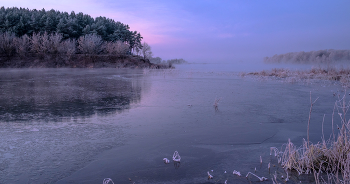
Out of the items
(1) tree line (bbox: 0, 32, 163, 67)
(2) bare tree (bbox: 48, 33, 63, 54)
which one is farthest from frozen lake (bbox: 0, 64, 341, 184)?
(2) bare tree (bbox: 48, 33, 63, 54)

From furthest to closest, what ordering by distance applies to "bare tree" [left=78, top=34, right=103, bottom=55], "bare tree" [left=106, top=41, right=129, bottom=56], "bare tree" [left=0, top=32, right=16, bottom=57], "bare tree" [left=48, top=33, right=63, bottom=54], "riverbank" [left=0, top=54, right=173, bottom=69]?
"bare tree" [left=106, top=41, right=129, bottom=56]
"bare tree" [left=78, top=34, right=103, bottom=55]
"bare tree" [left=48, top=33, right=63, bottom=54]
"bare tree" [left=0, top=32, right=16, bottom=57]
"riverbank" [left=0, top=54, right=173, bottom=69]

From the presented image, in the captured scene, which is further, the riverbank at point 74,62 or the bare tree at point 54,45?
the bare tree at point 54,45

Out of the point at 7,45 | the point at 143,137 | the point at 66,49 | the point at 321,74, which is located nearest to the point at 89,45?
the point at 66,49

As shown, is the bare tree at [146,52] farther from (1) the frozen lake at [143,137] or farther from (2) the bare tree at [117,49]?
(1) the frozen lake at [143,137]

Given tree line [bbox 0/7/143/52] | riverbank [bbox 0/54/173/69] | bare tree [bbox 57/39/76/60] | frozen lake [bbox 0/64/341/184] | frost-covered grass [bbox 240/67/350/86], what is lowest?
frozen lake [bbox 0/64/341/184]

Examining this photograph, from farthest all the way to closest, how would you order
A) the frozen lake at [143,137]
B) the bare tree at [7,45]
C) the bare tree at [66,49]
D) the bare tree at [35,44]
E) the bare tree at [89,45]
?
the bare tree at [89,45]
the bare tree at [66,49]
the bare tree at [35,44]
the bare tree at [7,45]
the frozen lake at [143,137]

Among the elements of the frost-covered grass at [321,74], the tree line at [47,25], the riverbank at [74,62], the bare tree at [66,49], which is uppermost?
the tree line at [47,25]

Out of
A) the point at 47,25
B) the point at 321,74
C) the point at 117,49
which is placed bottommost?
the point at 321,74

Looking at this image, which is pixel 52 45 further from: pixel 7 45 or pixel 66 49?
pixel 7 45

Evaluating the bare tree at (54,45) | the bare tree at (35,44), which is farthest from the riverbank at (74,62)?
the bare tree at (35,44)

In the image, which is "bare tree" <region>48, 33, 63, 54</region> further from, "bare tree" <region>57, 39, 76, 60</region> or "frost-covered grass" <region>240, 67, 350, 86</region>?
"frost-covered grass" <region>240, 67, 350, 86</region>

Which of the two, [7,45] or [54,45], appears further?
[54,45]

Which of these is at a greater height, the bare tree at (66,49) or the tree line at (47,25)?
the tree line at (47,25)

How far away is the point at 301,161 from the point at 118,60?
162 ft
